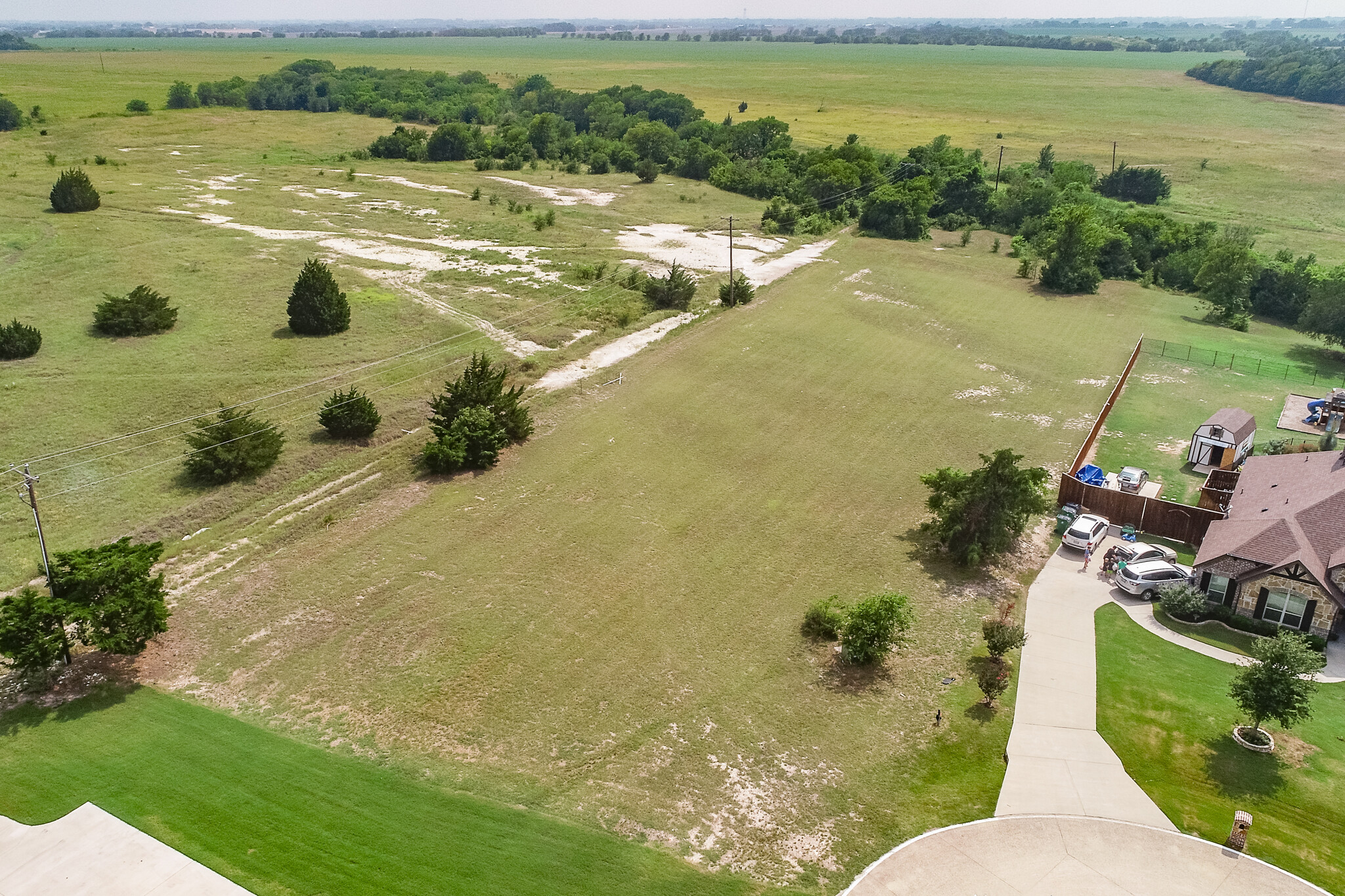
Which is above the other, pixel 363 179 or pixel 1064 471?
pixel 363 179

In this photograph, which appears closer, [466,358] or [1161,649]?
[1161,649]

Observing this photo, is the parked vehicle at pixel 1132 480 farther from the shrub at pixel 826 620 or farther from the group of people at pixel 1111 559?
the shrub at pixel 826 620

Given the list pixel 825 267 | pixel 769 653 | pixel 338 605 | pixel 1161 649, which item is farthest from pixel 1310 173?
pixel 338 605

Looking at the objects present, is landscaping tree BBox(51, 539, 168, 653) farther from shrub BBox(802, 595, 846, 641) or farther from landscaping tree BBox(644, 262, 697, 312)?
landscaping tree BBox(644, 262, 697, 312)

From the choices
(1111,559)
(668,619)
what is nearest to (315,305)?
(668,619)

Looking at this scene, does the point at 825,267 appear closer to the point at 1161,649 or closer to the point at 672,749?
the point at 1161,649

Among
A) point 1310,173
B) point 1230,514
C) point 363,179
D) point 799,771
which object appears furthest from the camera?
point 1310,173

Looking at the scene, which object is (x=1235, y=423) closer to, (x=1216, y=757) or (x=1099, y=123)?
(x=1216, y=757)
